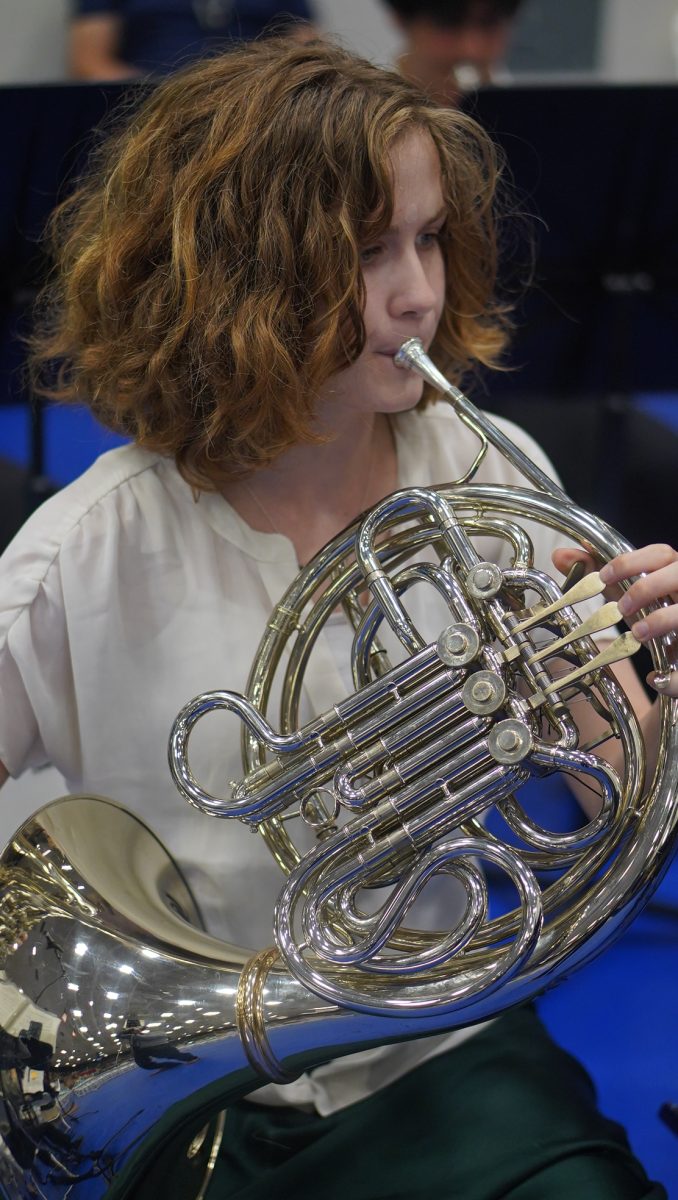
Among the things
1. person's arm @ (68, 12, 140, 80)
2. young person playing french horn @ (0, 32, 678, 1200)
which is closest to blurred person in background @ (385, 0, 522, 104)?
person's arm @ (68, 12, 140, 80)

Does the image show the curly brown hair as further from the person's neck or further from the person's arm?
the person's arm

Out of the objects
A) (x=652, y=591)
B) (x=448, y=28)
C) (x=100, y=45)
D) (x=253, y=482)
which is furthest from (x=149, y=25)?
(x=652, y=591)

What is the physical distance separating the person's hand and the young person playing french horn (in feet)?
0.29

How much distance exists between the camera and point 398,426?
1.13m

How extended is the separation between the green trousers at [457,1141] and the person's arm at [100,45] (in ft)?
9.17

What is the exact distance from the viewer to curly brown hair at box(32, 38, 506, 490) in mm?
927

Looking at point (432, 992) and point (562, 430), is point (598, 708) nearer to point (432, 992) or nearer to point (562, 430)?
point (432, 992)

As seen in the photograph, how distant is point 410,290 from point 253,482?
0.69ft

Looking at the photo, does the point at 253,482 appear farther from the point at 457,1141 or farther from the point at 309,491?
the point at 457,1141

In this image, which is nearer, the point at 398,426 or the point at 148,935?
the point at 148,935

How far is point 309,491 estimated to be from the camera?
3.54 ft

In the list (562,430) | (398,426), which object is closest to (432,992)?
(398,426)

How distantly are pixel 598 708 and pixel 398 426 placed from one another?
14.3 inches

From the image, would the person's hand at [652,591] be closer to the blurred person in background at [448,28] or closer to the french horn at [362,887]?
the french horn at [362,887]
